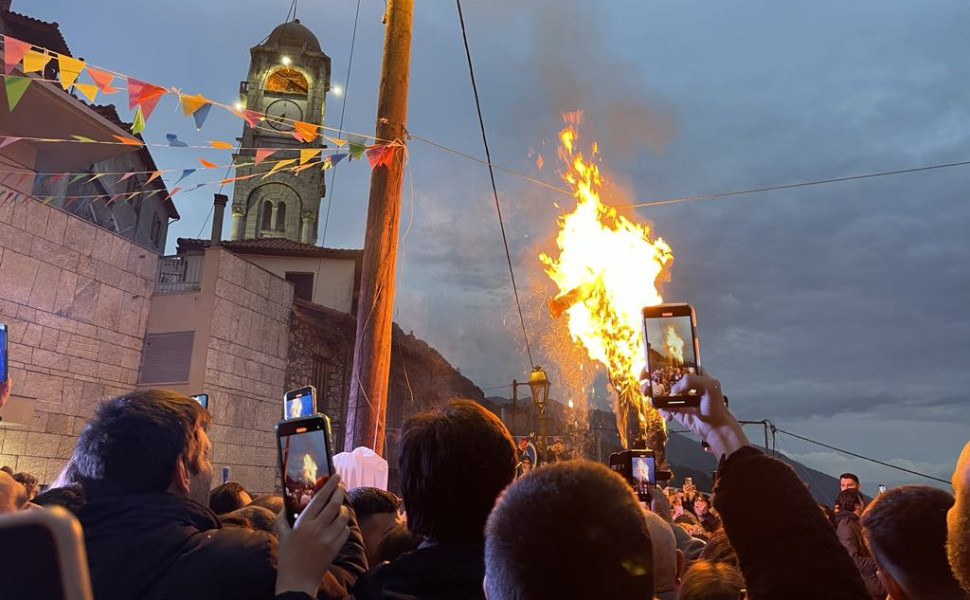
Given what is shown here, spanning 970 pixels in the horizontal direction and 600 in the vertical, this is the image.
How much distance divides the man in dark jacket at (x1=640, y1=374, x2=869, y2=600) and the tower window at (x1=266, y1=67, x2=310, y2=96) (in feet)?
149

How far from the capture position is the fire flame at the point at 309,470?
7.20 feet

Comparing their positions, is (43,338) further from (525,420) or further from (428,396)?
(525,420)

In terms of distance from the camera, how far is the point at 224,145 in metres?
6.22

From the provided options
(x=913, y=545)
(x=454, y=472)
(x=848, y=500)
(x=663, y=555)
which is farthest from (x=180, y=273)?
(x=913, y=545)

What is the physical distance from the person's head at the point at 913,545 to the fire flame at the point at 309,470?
1.90 metres

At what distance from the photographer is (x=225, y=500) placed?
13.0ft

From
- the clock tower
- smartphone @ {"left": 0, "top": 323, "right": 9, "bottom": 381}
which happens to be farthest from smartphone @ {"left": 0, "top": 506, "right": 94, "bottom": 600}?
the clock tower

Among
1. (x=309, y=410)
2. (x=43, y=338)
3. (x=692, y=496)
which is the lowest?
(x=692, y=496)

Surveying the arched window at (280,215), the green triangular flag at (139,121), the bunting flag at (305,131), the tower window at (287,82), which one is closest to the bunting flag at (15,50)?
the green triangular flag at (139,121)

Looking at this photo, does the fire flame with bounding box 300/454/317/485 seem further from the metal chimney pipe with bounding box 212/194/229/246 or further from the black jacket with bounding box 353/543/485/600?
the metal chimney pipe with bounding box 212/194/229/246

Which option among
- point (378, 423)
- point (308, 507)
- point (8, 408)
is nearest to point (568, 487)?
point (308, 507)

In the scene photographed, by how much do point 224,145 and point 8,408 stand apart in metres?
7.59

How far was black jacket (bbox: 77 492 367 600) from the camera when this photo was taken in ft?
6.34

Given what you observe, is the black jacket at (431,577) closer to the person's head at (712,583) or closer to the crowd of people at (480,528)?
the crowd of people at (480,528)
